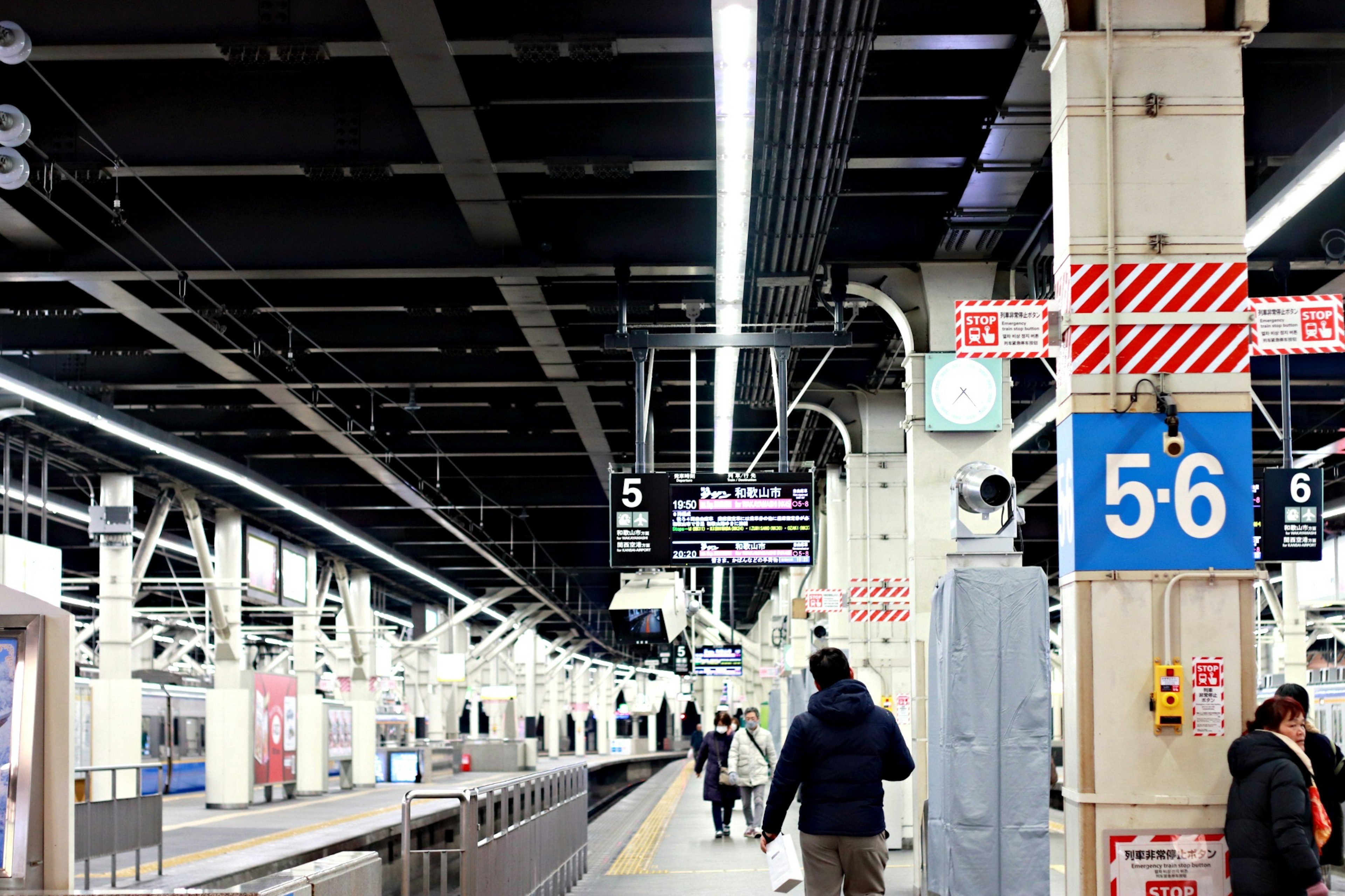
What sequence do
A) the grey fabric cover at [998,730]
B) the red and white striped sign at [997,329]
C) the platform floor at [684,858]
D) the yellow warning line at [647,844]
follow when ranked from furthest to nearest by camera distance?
1. the yellow warning line at [647,844]
2. the platform floor at [684,858]
3. the grey fabric cover at [998,730]
4. the red and white striped sign at [997,329]

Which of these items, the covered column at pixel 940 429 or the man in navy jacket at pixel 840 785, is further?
the covered column at pixel 940 429

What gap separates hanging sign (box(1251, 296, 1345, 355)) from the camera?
8641mm

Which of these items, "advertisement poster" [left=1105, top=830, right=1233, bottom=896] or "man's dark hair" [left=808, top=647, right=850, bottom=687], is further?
"man's dark hair" [left=808, top=647, right=850, bottom=687]

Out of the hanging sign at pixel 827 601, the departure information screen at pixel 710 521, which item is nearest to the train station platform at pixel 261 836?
the departure information screen at pixel 710 521

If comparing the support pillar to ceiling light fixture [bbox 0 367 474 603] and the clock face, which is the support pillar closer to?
ceiling light fixture [bbox 0 367 474 603]

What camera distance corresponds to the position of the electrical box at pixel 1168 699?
6.88 meters

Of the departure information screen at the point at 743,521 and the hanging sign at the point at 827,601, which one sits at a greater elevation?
the departure information screen at the point at 743,521

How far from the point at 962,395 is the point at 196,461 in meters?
12.1

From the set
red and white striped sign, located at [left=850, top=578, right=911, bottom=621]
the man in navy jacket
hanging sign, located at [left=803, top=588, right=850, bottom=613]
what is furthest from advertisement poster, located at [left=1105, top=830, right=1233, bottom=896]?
hanging sign, located at [left=803, top=588, right=850, bottom=613]

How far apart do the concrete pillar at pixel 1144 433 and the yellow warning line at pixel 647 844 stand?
8443 millimetres

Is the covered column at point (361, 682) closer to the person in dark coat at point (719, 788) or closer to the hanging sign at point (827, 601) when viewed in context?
the hanging sign at point (827, 601)

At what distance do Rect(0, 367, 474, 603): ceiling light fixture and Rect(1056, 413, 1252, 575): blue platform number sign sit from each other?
40.1 ft

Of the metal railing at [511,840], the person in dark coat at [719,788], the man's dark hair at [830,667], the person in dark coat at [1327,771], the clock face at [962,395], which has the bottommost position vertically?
the person in dark coat at [719,788]

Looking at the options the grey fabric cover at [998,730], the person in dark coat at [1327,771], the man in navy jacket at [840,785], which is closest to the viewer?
the man in navy jacket at [840,785]
